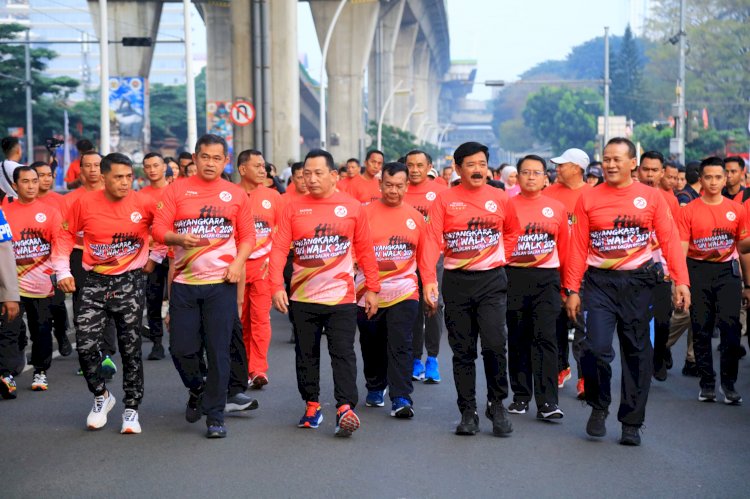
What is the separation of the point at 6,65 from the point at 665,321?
5340 centimetres

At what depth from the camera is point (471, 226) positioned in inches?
340

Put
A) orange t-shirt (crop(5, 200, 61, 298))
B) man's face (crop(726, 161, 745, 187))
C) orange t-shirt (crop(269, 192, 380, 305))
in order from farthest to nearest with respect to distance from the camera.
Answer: man's face (crop(726, 161, 745, 187))
orange t-shirt (crop(5, 200, 61, 298))
orange t-shirt (crop(269, 192, 380, 305))

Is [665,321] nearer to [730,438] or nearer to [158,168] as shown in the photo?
[730,438]

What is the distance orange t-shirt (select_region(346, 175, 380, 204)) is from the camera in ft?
51.5

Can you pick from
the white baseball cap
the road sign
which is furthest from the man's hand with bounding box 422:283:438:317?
the road sign

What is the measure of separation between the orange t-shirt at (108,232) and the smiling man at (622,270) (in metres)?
3.03

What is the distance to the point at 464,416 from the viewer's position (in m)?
8.62

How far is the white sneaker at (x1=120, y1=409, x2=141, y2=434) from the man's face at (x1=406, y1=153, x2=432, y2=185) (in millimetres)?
3634

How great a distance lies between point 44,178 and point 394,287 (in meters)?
3.69

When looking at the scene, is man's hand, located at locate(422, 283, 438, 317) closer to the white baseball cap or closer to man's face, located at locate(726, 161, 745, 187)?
the white baseball cap

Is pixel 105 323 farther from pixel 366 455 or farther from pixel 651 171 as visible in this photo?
pixel 651 171

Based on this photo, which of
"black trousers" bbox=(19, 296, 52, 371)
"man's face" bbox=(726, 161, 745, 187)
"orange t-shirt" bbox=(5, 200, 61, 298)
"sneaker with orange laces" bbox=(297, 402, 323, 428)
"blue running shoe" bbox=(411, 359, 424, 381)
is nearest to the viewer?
"sneaker with orange laces" bbox=(297, 402, 323, 428)

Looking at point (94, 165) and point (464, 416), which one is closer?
point (464, 416)

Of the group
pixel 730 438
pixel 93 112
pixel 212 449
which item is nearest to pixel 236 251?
pixel 212 449
